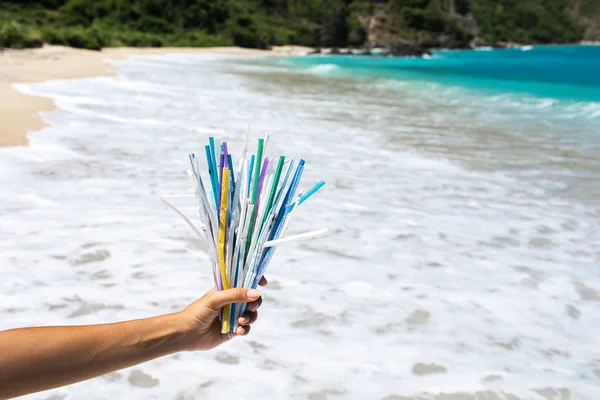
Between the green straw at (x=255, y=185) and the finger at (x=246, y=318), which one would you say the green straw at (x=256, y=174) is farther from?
the finger at (x=246, y=318)

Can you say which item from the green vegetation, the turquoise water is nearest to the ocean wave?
the turquoise water

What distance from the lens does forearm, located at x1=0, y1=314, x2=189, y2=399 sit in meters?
1.27

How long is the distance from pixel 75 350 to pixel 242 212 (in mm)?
519

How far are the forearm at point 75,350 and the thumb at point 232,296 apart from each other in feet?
0.45

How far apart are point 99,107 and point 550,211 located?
7.77 metres

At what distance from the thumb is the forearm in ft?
0.45

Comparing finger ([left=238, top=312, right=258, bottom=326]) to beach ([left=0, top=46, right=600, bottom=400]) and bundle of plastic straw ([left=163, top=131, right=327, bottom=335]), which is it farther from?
beach ([left=0, top=46, right=600, bottom=400])

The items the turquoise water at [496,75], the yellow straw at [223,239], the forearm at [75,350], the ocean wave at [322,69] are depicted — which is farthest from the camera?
the ocean wave at [322,69]

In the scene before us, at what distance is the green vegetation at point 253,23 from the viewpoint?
54125mm

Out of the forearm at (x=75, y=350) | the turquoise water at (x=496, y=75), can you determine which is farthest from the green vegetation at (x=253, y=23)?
the forearm at (x=75, y=350)

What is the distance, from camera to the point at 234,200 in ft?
4.88

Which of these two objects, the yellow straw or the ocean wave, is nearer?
the yellow straw

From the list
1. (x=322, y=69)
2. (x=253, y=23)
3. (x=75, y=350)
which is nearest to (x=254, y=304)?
(x=75, y=350)

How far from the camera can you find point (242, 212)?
1482mm
